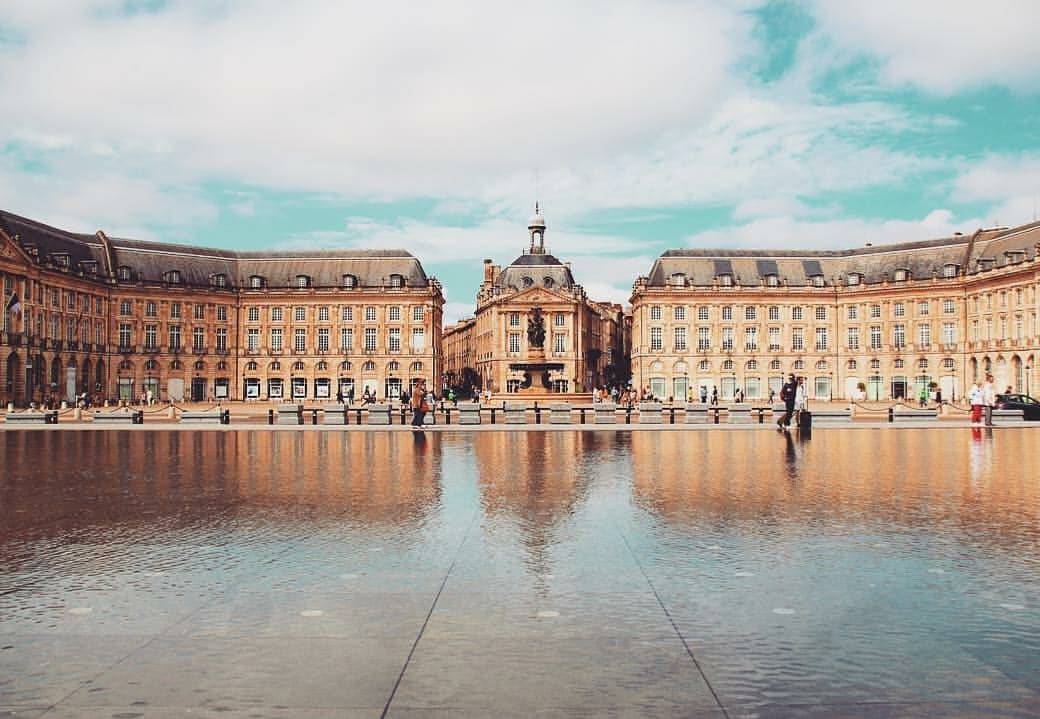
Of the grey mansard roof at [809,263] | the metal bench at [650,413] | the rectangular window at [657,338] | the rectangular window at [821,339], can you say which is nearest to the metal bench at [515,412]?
the metal bench at [650,413]

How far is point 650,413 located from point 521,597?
34647 mm

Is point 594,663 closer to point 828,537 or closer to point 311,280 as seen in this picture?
point 828,537

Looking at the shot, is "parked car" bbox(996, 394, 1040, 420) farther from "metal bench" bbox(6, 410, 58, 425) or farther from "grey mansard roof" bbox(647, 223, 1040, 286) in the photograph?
"grey mansard roof" bbox(647, 223, 1040, 286)

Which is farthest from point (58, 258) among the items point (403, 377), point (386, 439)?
point (386, 439)

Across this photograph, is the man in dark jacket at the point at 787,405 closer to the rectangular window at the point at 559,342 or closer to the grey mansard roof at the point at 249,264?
the grey mansard roof at the point at 249,264

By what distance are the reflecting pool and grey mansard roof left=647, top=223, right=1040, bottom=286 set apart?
94.3 metres

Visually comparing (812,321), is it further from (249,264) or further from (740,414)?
(740,414)

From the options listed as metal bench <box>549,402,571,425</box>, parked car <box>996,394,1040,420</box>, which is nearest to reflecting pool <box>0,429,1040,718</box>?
metal bench <box>549,402,571,425</box>

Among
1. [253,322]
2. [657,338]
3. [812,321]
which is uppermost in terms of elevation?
[253,322]

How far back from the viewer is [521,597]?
817cm

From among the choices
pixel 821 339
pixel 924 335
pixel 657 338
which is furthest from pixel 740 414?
pixel 821 339

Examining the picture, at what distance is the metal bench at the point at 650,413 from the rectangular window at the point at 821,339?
7228cm

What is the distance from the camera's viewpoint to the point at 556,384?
389 feet

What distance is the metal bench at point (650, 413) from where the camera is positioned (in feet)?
136
